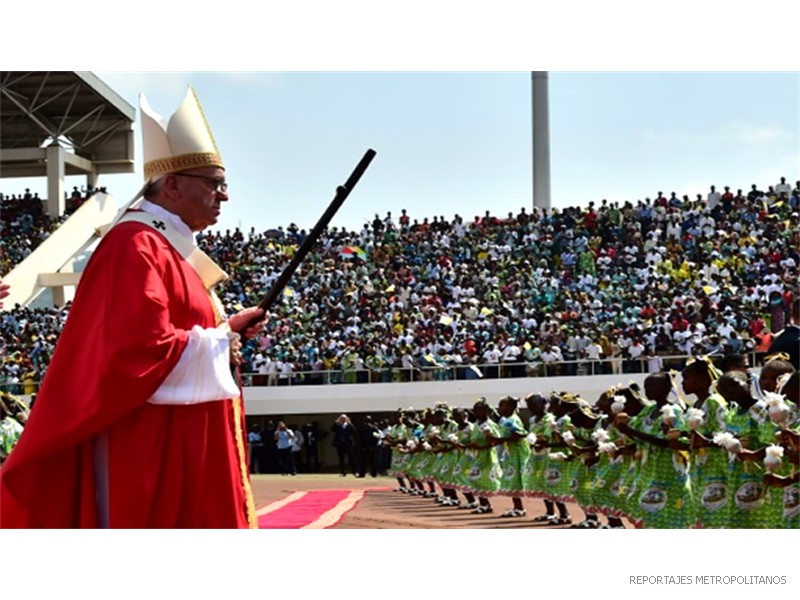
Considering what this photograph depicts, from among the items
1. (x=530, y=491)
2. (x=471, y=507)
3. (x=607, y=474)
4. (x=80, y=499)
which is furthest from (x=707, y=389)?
(x=471, y=507)

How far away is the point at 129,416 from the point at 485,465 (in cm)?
1037

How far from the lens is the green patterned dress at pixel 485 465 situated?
14664 millimetres

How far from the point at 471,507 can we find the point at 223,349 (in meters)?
11.5

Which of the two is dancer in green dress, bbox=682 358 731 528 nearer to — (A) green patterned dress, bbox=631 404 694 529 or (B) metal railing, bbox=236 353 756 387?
(A) green patterned dress, bbox=631 404 694 529

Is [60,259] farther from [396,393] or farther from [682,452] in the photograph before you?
[682,452]

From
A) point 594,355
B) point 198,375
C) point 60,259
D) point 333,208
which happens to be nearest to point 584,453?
point 333,208

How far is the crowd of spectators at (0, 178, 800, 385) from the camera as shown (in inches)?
944

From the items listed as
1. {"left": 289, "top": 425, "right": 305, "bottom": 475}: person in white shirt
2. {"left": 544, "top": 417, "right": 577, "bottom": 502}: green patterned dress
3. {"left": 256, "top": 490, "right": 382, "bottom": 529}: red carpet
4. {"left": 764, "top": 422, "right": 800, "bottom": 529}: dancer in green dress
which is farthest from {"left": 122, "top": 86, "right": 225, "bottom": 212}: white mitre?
{"left": 289, "top": 425, "right": 305, "bottom": 475}: person in white shirt

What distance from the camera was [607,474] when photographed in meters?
9.40

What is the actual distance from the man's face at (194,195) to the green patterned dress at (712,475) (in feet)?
11.2

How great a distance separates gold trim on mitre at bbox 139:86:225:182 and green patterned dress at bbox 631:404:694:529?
376 cm

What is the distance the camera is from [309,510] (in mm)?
15766

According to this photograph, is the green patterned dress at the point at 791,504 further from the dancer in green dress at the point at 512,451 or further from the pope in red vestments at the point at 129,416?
the dancer in green dress at the point at 512,451

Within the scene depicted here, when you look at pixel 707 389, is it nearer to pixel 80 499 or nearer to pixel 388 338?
pixel 80 499
